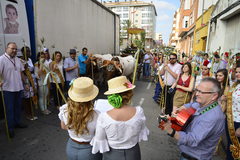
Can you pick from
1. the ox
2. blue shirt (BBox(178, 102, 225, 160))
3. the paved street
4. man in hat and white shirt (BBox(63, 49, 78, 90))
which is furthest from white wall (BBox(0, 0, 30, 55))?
blue shirt (BBox(178, 102, 225, 160))

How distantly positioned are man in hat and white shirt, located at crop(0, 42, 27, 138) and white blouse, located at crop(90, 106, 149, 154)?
284 cm

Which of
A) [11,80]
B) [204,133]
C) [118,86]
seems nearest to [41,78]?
[11,80]

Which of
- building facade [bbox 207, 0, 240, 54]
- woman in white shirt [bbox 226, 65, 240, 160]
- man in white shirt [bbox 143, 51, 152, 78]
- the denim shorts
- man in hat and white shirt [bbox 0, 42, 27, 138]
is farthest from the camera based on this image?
man in white shirt [bbox 143, 51, 152, 78]

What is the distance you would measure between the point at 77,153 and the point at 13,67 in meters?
2.83

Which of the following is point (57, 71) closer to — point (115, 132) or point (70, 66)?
point (70, 66)

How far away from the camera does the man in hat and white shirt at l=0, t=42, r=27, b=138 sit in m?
3.64

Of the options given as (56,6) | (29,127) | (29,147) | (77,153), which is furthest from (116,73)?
(77,153)

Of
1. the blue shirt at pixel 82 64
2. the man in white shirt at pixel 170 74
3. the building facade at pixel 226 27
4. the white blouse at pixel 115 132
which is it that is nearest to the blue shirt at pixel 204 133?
the white blouse at pixel 115 132

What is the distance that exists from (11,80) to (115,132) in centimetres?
309

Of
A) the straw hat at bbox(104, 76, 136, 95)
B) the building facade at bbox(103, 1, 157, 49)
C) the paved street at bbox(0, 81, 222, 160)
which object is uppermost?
the building facade at bbox(103, 1, 157, 49)

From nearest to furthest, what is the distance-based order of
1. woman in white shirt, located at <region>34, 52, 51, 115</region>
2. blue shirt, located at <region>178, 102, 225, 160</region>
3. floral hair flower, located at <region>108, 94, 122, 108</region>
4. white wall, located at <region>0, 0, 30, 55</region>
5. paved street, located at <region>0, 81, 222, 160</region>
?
blue shirt, located at <region>178, 102, 225, 160</region>
floral hair flower, located at <region>108, 94, 122, 108</region>
paved street, located at <region>0, 81, 222, 160</region>
white wall, located at <region>0, 0, 30, 55</region>
woman in white shirt, located at <region>34, 52, 51, 115</region>

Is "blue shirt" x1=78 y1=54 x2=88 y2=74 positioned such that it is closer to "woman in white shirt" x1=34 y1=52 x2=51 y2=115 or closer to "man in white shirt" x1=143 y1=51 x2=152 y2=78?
"woman in white shirt" x1=34 y1=52 x2=51 y2=115

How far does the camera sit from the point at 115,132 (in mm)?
1688

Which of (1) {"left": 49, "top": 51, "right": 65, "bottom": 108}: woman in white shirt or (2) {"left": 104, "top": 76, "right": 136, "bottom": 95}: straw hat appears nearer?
(2) {"left": 104, "top": 76, "right": 136, "bottom": 95}: straw hat
